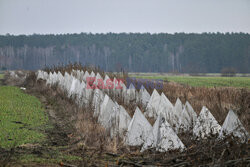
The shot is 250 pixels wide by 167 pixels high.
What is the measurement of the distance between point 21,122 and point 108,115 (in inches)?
102

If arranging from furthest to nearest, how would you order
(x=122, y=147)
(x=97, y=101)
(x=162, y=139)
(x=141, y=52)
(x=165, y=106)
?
(x=141, y=52)
(x=97, y=101)
(x=165, y=106)
(x=122, y=147)
(x=162, y=139)

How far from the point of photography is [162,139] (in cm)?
631

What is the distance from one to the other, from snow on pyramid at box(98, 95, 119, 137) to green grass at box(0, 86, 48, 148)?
1398mm

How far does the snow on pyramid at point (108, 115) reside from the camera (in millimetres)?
8094

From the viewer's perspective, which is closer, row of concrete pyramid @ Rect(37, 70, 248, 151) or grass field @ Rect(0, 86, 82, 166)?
grass field @ Rect(0, 86, 82, 166)

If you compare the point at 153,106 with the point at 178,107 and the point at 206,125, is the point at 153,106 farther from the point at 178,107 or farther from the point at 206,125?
the point at 206,125

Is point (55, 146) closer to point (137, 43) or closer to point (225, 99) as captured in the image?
point (225, 99)

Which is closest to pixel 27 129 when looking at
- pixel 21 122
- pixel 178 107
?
pixel 21 122

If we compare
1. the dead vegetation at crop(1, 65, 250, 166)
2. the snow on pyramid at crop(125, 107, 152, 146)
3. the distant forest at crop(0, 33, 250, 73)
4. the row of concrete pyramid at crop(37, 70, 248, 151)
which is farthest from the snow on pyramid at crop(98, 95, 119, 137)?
the distant forest at crop(0, 33, 250, 73)

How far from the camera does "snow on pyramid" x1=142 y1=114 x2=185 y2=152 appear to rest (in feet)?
20.2

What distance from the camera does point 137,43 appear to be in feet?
430

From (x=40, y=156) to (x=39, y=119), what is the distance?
181 inches

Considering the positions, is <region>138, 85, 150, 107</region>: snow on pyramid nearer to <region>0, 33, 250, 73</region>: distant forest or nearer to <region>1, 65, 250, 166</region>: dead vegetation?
<region>1, 65, 250, 166</region>: dead vegetation

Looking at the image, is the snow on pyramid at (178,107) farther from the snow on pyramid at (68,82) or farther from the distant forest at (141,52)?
the distant forest at (141,52)
